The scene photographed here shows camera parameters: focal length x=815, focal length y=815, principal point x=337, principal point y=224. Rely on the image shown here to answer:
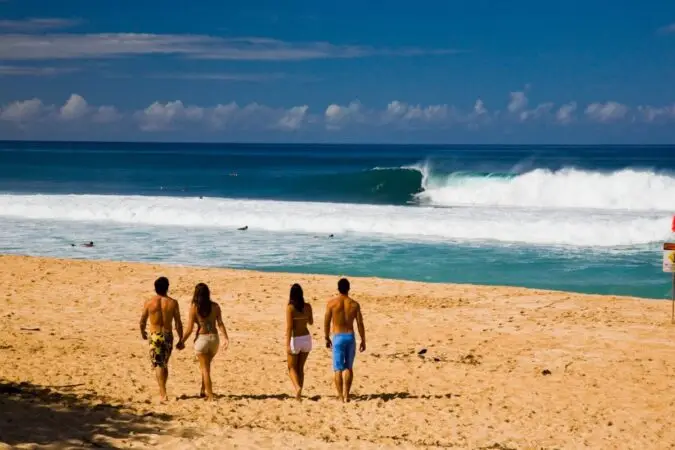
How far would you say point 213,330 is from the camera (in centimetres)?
859

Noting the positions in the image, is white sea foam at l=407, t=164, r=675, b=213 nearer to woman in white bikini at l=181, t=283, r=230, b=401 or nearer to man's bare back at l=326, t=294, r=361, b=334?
man's bare back at l=326, t=294, r=361, b=334

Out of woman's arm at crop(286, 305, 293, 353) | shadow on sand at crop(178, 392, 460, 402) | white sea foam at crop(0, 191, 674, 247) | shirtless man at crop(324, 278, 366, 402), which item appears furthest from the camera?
white sea foam at crop(0, 191, 674, 247)

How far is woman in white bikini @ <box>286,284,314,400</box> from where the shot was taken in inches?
339

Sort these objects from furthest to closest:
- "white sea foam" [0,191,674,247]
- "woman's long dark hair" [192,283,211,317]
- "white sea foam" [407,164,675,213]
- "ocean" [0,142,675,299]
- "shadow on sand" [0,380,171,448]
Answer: "white sea foam" [407,164,675,213] → "white sea foam" [0,191,674,247] → "ocean" [0,142,675,299] → "woman's long dark hair" [192,283,211,317] → "shadow on sand" [0,380,171,448]

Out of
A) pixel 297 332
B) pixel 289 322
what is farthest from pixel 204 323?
pixel 297 332

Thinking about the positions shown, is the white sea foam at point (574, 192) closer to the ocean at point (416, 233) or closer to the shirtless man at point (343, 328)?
the ocean at point (416, 233)

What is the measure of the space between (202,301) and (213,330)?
40 centimetres

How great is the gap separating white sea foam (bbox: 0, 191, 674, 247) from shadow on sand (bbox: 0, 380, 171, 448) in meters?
19.2

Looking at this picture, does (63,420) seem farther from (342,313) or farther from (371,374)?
(371,374)

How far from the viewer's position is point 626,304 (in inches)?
613

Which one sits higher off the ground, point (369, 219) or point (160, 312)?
point (369, 219)

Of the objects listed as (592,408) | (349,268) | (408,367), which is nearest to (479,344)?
(408,367)

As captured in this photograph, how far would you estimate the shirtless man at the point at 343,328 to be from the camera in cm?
869

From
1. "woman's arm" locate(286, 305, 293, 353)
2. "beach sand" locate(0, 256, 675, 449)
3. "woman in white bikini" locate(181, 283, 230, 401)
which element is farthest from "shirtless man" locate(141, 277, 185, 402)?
"woman's arm" locate(286, 305, 293, 353)
